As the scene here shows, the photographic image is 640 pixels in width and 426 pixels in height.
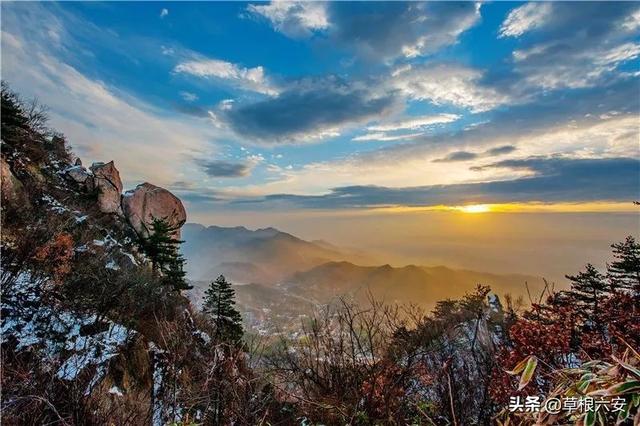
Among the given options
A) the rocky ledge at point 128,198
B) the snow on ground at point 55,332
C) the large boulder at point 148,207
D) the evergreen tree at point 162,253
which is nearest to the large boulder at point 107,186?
the rocky ledge at point 128,198

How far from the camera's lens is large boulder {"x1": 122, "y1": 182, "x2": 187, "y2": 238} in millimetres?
37000

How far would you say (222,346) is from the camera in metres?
12.6

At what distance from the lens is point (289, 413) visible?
32.7 feet

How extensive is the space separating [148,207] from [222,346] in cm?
3033

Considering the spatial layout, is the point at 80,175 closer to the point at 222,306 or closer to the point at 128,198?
the point at 128,198

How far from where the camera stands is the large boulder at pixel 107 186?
34969 mm

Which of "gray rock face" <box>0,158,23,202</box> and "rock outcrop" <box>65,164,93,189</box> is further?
"rock outcrop" <box>65,164,93,189</box>

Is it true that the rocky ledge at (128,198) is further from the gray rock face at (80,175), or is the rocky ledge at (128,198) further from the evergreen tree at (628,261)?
the evergreen tree at (628,261)

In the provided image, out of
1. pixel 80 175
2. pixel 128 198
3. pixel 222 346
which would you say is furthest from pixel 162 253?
pixel 222 346

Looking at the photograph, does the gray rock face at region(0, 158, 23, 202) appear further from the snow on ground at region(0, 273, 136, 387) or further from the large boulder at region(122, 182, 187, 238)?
the large boulder at region(122, 182, 187, 238)

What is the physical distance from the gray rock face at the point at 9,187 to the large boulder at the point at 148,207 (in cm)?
1531

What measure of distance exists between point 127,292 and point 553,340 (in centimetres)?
1918

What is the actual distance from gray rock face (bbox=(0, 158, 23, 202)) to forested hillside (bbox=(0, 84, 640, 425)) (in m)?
0.15

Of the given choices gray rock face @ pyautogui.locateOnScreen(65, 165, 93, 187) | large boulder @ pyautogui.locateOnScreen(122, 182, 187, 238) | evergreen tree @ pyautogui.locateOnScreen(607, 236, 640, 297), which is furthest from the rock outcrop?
evergreen tree @ pyautogui.locateOnScreen(607, 236, 640, 297)
